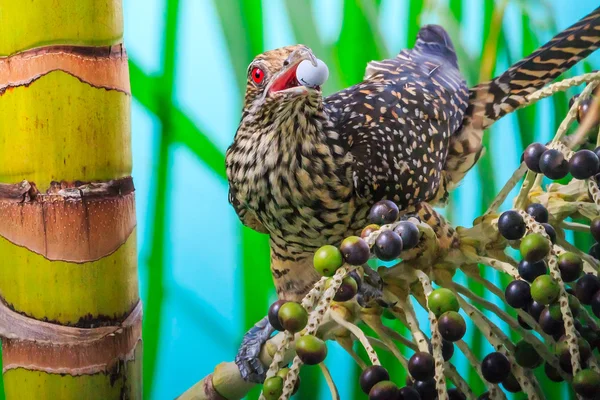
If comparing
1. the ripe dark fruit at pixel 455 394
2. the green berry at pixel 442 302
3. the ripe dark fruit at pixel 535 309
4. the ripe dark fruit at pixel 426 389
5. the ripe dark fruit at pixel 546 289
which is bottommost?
the ripe dark fruit at pixel 455 394

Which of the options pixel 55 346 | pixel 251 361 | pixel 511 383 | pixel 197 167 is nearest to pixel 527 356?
pixel 511 383

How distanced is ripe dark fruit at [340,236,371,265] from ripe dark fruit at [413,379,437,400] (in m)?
0.14

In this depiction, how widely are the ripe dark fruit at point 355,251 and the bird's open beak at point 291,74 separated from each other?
260mm

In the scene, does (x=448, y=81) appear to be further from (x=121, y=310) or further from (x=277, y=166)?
(x=121, y=310)

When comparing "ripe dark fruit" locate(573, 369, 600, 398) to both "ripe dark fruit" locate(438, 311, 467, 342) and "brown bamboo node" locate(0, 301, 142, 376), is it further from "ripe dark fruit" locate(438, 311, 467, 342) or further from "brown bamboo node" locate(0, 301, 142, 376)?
"brown bamboo node" locate(0, 301, 142, 376)

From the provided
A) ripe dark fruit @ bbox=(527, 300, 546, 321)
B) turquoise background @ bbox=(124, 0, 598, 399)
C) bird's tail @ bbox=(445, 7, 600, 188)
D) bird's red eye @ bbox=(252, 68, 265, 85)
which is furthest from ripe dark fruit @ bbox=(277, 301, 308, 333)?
turquoise background @ bbox=(124, 0, 598, 399)

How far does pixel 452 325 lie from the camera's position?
0.47 m

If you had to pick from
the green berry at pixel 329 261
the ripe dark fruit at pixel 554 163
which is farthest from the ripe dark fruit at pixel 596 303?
the green berry at pixel 329 261

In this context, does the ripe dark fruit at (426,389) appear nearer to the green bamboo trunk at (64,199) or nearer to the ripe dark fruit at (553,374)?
the ripe dark fruit at (553,374)

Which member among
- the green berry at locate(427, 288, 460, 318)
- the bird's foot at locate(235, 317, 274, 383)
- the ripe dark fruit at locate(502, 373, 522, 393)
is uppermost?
the green berry at locate(427, 288, 460, 318)

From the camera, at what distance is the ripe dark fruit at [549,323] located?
0.52 m

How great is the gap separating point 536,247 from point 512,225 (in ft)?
0.22

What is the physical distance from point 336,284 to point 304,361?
0.07 metres

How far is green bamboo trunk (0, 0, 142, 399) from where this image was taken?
0.58 m
